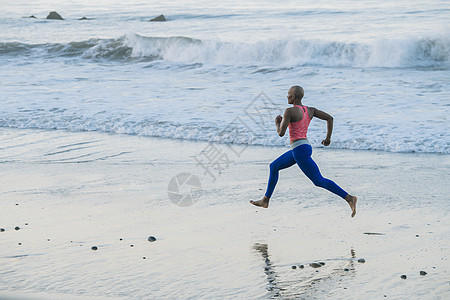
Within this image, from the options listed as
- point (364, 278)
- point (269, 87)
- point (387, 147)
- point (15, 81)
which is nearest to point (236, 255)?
point (364, 278)

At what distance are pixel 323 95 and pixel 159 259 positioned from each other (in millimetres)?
10627

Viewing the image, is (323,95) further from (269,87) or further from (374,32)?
(374,32)

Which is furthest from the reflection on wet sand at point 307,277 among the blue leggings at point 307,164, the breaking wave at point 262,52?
the breaking wave at point 262,52

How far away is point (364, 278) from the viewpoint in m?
4.32

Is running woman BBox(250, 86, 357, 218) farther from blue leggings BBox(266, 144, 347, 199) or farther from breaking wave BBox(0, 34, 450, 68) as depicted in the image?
breaking wave BBox(0, 34, 450, 68)

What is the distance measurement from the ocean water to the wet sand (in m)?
2.01

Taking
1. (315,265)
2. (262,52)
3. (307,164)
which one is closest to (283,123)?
(307,164)

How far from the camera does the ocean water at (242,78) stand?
432 inches

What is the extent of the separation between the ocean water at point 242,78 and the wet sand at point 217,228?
6.60 ft

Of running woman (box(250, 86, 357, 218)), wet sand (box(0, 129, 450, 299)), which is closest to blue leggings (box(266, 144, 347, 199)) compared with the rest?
running woman (box(250, 86, 357, 218))

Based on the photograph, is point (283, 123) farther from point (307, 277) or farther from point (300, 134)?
point (307, 277)

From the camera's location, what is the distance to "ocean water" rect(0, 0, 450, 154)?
1097cm

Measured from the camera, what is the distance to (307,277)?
437 centimetres

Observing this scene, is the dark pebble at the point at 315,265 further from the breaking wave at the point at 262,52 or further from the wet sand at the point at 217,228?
the breaking wave at the point at 262,52
